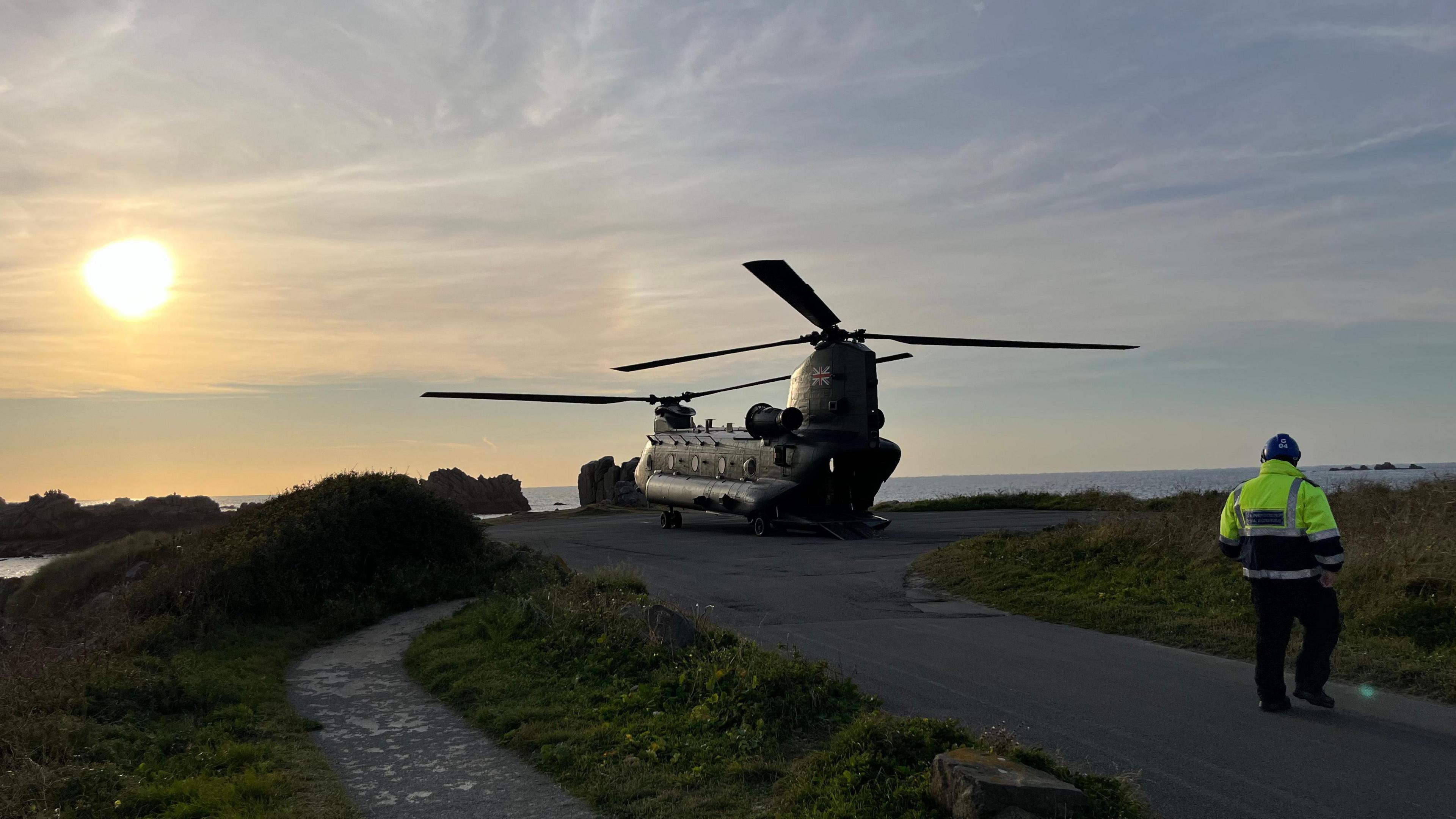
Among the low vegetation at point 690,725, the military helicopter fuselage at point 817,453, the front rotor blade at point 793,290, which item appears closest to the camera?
the low vegetation at point 690,725

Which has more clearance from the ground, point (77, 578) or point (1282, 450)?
point (1282, 450)

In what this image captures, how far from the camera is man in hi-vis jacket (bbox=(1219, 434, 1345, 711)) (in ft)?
25.4

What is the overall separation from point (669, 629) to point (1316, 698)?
19.4 feet

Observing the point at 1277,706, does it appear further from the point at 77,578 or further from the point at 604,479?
the point at 604,479

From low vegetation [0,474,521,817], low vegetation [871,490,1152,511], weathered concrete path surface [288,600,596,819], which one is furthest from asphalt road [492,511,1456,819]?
low vegetation [871,490,1152,511]

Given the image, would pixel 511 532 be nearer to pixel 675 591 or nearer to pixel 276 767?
pixel 675 591

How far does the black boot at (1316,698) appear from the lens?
25.5 ft

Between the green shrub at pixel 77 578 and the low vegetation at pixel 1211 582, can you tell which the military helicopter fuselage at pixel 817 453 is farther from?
the green shrub at pixel 77 578

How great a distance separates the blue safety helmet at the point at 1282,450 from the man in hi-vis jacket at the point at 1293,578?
89mm

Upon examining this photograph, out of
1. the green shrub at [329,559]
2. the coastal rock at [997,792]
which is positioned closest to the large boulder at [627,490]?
the green shrub at [329,559]

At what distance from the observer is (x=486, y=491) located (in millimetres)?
79938

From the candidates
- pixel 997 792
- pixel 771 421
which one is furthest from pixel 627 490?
pixel 997 792

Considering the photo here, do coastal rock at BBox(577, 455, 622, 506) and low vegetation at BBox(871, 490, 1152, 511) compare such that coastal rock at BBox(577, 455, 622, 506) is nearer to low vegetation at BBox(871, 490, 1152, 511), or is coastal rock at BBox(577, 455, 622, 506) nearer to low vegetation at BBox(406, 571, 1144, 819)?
low vegetation at BBox(871, 490, 1152, 511)

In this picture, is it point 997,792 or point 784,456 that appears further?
point 784,456
